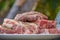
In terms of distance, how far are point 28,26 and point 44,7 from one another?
3.65 feet

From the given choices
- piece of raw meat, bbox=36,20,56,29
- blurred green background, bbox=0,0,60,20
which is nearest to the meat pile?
piece of raw meat, bbox=36,20,56,29

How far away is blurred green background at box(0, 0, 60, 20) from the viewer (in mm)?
1920

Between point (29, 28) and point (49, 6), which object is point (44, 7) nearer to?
point (49, 6)

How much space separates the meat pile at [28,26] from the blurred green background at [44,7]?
91 centimetres

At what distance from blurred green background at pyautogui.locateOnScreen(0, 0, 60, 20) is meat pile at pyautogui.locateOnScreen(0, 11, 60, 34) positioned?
3.00 ft

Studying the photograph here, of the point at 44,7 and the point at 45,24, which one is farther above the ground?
the point at 44,7

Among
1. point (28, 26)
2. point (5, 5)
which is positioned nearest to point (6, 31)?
point (28, 26)

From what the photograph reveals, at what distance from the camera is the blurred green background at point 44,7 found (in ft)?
6.30

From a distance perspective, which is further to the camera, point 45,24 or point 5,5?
point 5,5

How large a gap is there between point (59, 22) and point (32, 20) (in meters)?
0.13

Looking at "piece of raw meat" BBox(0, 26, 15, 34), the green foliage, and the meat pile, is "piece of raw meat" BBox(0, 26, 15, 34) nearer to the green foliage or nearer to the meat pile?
the meat pile

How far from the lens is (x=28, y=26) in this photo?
3.01ft

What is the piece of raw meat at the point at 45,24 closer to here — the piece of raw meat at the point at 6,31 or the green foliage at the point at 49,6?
the piece of raw meat at the point at 6,31

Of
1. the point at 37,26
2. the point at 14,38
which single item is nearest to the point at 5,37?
the point at 14,38
